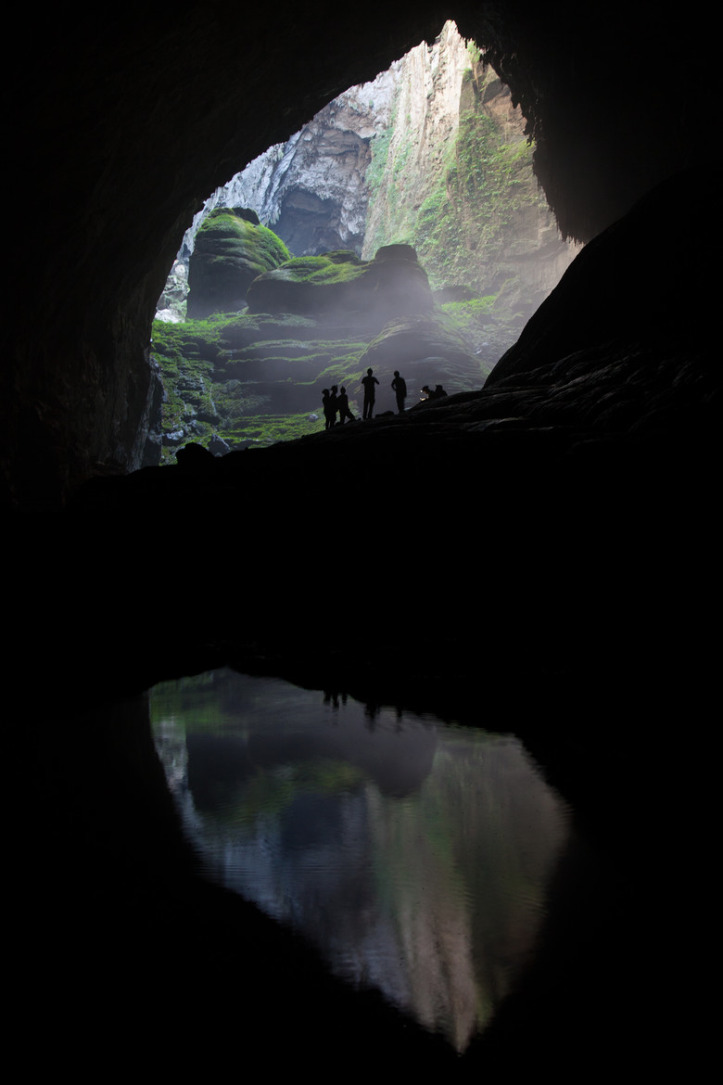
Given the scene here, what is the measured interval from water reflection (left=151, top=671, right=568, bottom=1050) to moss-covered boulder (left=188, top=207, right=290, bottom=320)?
76.6m

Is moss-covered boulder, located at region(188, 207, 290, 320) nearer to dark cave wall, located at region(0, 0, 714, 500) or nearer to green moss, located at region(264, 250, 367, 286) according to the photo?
green moss, located at region(264, 250, 367, 286)

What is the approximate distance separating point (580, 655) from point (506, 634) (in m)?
1.17

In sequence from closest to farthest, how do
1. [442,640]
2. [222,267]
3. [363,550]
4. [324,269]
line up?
1. [442,640]
2. [363,550]
3. [324,269]
4. [222,267]

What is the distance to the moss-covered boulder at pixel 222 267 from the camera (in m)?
73.6

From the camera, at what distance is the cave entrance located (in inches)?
2259

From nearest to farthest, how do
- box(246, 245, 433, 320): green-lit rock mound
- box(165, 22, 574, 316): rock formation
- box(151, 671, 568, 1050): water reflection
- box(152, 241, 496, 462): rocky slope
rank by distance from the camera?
box(151, 671, 568, 1050): water reflection < box(152, 241, 496, 462): rocky slope < box(246, 245, 433, 320): green-lit rock mound < box(165, 22, 574, 316): rock formation

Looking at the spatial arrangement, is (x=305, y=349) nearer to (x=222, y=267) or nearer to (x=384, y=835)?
(x=222, y=267)

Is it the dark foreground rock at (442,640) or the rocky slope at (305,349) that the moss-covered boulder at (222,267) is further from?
the dark foreground rock at (442,640)

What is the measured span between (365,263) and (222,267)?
17.0 metres

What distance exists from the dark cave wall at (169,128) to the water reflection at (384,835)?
40.7 feet

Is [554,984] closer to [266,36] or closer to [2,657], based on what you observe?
[2,657]

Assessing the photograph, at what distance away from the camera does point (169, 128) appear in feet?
59.8

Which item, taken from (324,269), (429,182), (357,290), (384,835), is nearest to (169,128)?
(384,835)

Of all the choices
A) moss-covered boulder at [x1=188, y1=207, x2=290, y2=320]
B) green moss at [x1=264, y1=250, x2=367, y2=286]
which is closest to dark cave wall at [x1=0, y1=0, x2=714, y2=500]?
green moss at [x1=264, y1=250, x2=367, y2=286]
